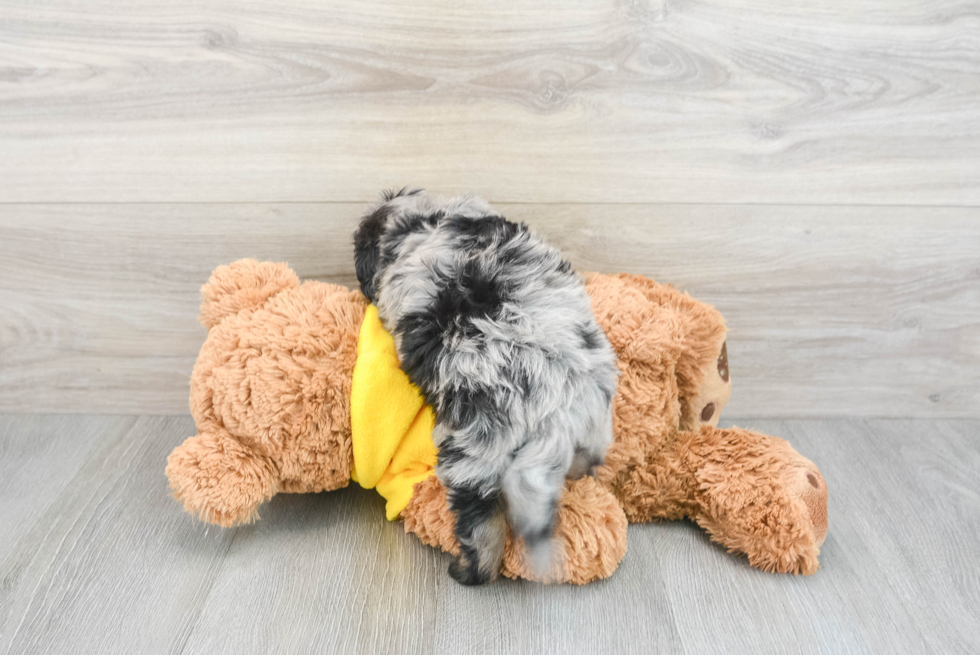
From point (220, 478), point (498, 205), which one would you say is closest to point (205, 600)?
point (220, 478)

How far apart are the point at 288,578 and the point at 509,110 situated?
24.9 inches

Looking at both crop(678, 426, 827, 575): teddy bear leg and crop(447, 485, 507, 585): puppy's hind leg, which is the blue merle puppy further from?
crop(678, 426, 827, 575): teddy bear leg

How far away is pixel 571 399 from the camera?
632 mm

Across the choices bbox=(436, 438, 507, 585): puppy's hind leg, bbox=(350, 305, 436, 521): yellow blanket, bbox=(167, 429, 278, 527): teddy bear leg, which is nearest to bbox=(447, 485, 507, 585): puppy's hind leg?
bbox=(436, 438, 507, 585): puppy's hind leg

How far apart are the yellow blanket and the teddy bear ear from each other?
0.15m

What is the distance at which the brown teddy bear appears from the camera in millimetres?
722

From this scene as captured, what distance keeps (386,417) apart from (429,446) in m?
0.06

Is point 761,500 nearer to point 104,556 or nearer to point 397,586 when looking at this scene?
point 397,586

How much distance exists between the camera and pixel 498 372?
622 millimetres

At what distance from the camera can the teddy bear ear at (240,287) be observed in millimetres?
808

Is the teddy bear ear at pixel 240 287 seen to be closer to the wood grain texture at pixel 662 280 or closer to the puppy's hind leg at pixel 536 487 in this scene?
the wood grain texture at pixel 662 280

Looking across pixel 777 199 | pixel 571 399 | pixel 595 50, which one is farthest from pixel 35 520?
pixel 777 199

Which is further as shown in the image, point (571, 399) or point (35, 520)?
point (35, 520)

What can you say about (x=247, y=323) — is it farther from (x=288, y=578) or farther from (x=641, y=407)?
(x=641, y=407)
